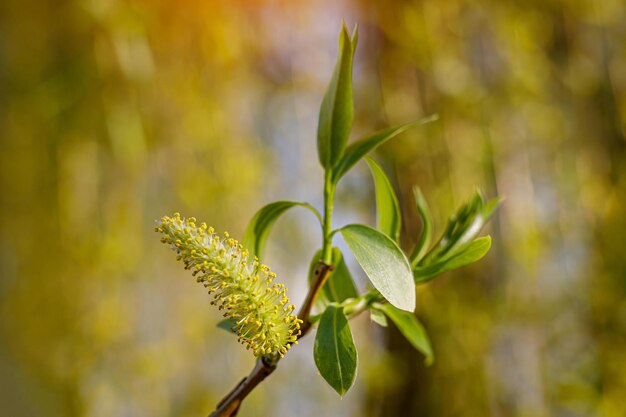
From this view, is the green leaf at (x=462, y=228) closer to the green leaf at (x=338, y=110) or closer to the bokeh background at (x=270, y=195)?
the green leaf at (x=338, y=110)

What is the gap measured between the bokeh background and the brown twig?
904 millimetres

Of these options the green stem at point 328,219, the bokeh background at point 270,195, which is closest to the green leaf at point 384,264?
the green stem at point 328,219

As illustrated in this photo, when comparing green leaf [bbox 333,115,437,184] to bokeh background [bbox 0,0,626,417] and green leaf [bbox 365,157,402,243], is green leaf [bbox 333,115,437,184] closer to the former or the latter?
green leaf [bbox 365,157,402,243]

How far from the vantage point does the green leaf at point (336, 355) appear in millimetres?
221

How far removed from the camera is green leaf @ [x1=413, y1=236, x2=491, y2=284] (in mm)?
264

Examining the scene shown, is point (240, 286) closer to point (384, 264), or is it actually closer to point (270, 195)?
point (384, 264)

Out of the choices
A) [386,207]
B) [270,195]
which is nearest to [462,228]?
[386,207]

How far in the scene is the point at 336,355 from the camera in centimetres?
23

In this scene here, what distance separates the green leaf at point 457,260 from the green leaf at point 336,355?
54 mm

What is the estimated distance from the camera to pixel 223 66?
128 centimetres

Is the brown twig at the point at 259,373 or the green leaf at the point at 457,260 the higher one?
the brown twig at the point at 259,373

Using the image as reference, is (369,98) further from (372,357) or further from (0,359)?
(0,359)

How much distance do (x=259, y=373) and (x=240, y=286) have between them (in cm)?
3

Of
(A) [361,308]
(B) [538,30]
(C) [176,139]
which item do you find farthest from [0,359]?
(B) [538,30]
